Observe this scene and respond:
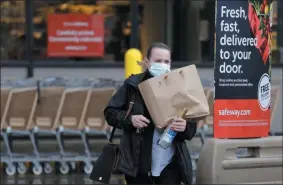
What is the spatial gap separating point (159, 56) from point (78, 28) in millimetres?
6613

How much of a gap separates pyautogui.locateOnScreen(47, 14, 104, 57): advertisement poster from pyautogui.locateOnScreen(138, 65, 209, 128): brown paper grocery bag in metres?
6.66

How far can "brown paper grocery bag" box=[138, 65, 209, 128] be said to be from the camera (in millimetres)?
5086

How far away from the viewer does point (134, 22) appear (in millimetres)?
11719

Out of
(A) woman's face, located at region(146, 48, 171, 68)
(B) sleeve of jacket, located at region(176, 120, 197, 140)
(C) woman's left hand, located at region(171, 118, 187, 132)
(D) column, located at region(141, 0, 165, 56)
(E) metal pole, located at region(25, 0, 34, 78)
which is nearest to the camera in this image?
(C) woman's left hand, located at region(171, 118, 187, 132)

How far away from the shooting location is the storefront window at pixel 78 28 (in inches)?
459

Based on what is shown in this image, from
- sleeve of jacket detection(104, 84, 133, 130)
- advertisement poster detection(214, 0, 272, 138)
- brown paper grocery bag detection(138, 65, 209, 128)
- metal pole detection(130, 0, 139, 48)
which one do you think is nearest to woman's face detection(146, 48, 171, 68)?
brown paper grocery bag detection(138, 65, 209, 128)

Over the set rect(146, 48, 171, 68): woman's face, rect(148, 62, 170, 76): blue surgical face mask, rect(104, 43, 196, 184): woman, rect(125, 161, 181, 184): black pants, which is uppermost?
rect(146, 48, 171, 68): woman's face

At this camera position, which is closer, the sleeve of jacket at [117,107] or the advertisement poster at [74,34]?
the sleeve of jacket at [117,107]

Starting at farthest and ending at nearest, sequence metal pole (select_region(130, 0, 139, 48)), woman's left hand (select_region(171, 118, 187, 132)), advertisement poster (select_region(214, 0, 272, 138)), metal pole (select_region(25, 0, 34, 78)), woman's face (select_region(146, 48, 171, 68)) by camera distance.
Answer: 1. metal pole (select_region(130, 0, 139, 48))
2. metal pole (select_region(25, 0, 34, 78))
3. advertisement poster (select_region(214, 0, 272, 138))
4. woman's face (select_region(146, 48, 171, 68))
5. woman's left hand (select_region(171, 118, 187, 132))

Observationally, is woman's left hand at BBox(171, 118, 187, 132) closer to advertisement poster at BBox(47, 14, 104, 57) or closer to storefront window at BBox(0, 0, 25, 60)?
advertisement poster at BBox(47, 14, 104, 57)

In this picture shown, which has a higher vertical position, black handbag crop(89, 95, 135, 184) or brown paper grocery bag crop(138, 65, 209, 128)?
brown paper grocery bag crop(138, 65, 209, 128)

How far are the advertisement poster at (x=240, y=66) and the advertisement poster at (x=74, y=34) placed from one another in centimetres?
463

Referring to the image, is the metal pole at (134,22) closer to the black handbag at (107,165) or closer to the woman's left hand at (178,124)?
the black handbag at (107,165)

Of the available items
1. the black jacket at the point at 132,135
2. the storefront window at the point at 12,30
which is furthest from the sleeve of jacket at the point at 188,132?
the storefront window at the point at 12,30
